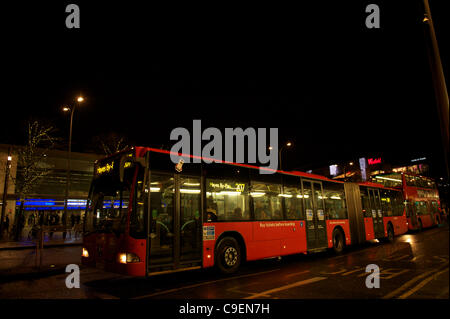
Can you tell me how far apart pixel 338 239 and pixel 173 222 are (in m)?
9.38

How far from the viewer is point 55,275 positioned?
29.9 feet

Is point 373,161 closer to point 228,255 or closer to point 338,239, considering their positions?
point 338,239

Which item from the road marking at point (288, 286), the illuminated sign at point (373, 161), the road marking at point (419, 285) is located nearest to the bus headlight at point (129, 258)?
the road marking at point (288, 286)

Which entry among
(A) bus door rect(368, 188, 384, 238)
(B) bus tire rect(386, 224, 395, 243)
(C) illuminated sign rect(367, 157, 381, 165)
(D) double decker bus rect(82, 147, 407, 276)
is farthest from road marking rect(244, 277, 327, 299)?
(C) illuminated sign rect(367, 157, 381, 165)

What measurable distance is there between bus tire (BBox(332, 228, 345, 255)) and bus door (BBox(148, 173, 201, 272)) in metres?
7.99

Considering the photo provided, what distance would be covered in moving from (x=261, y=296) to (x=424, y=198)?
27.0 meters

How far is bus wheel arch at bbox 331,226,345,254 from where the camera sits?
13352 millimetres

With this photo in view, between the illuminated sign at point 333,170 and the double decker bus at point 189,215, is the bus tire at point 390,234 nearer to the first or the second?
the double decker bus at point 189,215

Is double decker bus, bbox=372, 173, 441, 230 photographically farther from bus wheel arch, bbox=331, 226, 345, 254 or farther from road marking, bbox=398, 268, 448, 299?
road marking, bbox=398, 268, 448, 299

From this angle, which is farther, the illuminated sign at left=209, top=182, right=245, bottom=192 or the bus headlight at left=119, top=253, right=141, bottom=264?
the illuminated sign at left=209, top=182, right=245, bottom=192

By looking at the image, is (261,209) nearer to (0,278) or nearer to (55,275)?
(55,275)

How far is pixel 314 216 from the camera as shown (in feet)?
40.3

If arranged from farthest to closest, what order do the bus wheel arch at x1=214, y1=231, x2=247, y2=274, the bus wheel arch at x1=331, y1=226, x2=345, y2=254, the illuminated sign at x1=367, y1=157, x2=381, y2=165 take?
the illuminated sign at x1=367, y1=157, x2=381, y2=165
the bus wheel arch at x1=331, y1=226, x2=345, y2=254
the bus wheel arch at x1=214, y1=231, x2=247, y2=274

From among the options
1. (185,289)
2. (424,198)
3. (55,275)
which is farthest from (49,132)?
(424,198)
